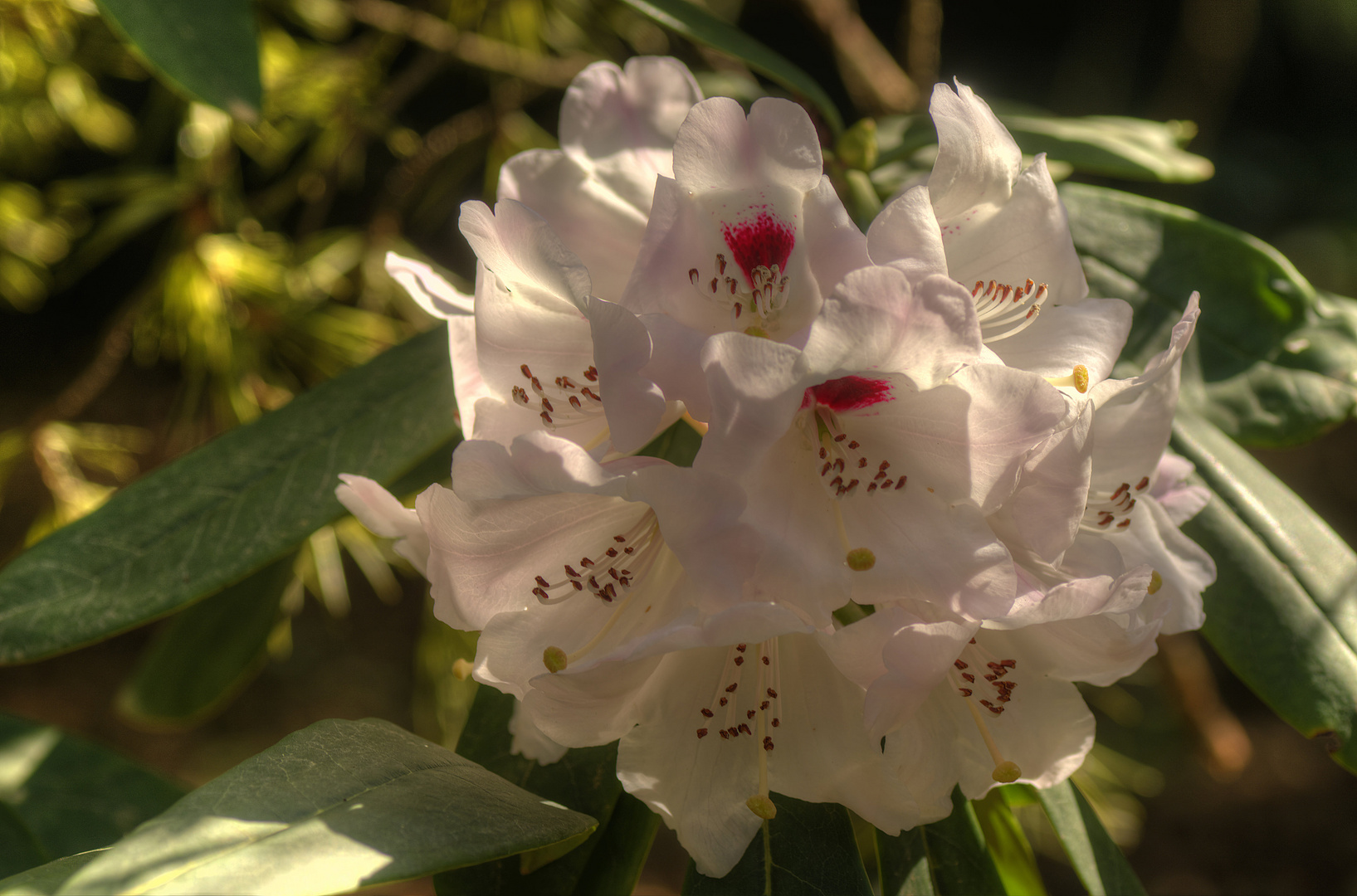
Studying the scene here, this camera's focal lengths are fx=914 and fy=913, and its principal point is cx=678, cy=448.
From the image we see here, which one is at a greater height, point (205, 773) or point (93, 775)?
point (93, 775)

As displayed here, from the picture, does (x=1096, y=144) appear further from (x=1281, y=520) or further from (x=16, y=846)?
(x=16, y=846)

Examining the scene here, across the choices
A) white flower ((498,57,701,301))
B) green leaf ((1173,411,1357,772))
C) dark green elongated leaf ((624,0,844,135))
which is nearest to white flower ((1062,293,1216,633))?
green leaf ((1173,411,1357,772))

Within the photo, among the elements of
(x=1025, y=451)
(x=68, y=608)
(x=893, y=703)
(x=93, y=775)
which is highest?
(x=1025, y=451)

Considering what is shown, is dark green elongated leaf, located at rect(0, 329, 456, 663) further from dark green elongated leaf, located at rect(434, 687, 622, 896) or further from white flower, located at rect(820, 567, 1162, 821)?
white flower, located at rect(820, 567, 1162, 821)

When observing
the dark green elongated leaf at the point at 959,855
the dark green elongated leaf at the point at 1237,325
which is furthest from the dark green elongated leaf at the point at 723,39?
the dark green elongated leaf at the point at 959,855

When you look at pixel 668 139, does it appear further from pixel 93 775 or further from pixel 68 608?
pixel 93 775

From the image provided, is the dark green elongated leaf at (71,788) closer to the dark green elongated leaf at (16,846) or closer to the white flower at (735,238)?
the dark green elongated leaf at (16,846)

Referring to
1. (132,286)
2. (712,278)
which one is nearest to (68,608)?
(712,278)

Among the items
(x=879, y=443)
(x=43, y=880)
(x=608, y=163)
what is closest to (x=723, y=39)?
(x=608, y=163)
